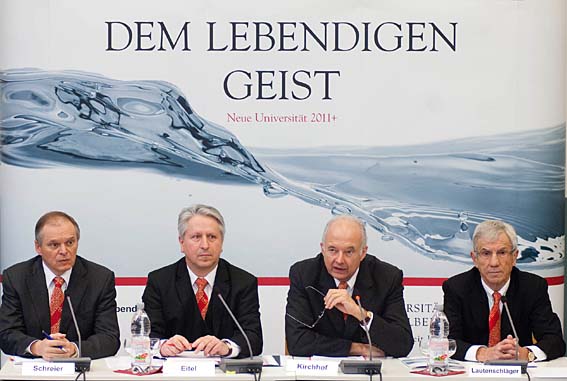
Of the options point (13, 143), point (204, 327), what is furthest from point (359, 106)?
point (13, 143)

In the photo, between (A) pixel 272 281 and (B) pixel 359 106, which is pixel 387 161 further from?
(A) pixel 272 281

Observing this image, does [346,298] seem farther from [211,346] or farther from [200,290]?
[200,290]

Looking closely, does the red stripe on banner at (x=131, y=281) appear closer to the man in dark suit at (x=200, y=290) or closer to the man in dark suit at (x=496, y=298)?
the man in dark suit at (x=200, y=290)

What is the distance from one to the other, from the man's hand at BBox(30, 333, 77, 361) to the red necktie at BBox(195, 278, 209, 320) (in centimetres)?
80

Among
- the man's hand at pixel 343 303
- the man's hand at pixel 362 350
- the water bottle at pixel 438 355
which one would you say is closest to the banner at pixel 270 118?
the man's hand at pixel 343 303

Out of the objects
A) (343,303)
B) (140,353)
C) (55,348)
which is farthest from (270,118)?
(55,348)

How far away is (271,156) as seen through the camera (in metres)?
6.42

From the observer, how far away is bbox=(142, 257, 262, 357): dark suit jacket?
6238 millimetres

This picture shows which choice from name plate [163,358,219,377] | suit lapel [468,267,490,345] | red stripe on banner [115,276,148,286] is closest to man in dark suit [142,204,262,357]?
red stripe on banner [115,276,148,286]

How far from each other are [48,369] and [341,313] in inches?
62.6

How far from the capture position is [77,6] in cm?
635

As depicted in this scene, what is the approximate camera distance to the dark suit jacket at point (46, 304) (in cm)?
612

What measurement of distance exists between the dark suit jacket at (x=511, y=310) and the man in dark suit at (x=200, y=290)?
106 centimetres

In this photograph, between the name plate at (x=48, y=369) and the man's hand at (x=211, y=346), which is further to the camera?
the man's hand at (x=211, y=346)
